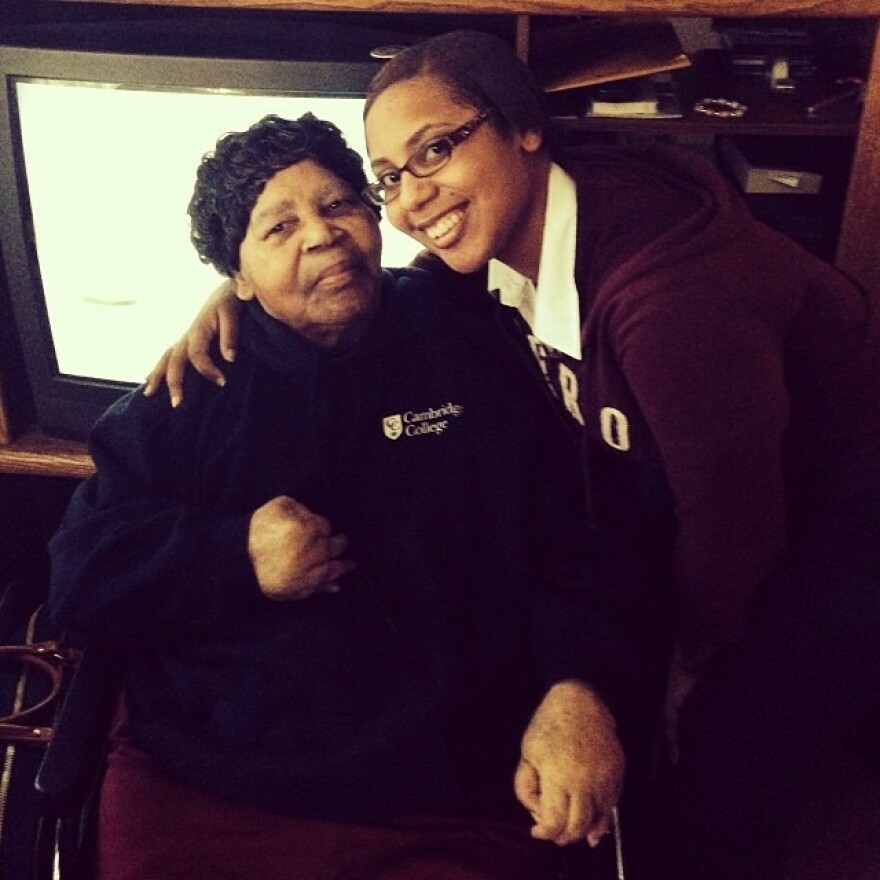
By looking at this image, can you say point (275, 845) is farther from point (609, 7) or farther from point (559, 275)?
point (609, 7)

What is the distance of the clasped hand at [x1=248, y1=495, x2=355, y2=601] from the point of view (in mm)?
1381

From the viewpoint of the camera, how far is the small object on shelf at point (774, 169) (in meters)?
1.61

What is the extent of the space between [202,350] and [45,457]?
0.59 metres

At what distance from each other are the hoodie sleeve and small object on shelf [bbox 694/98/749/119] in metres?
0.86

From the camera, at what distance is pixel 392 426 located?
1.45 meters

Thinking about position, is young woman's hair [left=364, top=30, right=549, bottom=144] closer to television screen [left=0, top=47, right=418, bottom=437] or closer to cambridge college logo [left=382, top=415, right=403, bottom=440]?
television screen [left=0, top=47, right=418, bottom=437]

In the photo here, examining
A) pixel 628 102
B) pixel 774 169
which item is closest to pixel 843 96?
pixel 774 169

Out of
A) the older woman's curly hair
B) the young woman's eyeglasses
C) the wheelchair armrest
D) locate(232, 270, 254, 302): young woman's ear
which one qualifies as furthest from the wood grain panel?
the wheelchair armrest

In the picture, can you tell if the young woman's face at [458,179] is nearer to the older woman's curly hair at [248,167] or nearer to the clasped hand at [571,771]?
the older woman's curly hair at [248,167]

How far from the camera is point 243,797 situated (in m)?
1.35

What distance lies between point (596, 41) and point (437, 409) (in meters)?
0.67

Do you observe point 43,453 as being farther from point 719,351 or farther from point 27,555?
point 719,351

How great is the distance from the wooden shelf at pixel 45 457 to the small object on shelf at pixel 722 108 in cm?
117

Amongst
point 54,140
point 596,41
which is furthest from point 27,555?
point 596,41
